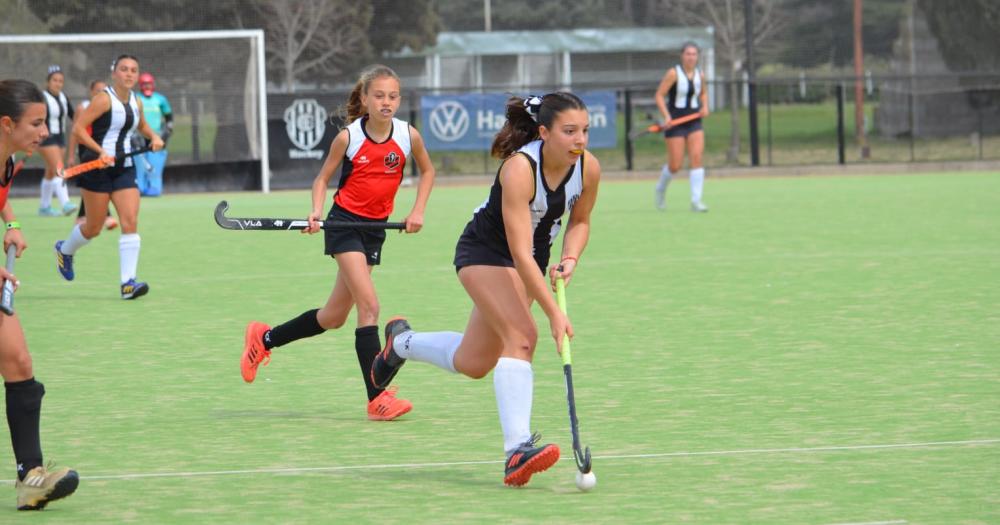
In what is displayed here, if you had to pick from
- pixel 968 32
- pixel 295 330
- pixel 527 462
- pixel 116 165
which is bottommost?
pixel 527 462

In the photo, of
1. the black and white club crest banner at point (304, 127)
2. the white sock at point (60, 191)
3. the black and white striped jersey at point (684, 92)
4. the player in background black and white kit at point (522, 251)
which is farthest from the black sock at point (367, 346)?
the black and white club crest banner at point (304, 127)

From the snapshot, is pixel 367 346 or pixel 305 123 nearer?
pixel 367 346

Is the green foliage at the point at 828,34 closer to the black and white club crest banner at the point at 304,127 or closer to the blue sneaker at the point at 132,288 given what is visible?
the black and white club crest banner at the point at 304,127

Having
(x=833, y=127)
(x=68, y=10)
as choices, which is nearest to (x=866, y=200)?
(x=833, y=127)

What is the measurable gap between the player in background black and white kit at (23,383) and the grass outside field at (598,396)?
0.12m

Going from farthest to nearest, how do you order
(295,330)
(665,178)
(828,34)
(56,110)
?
(828,34) → (56,110) → (665,178) → (295,330)

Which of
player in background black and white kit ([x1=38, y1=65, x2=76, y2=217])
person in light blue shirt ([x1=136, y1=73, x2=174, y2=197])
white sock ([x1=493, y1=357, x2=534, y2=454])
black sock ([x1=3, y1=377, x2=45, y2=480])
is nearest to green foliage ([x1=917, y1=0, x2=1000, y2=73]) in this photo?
person in light blue shirt ([x1=136, y1=73, x2=174, y2=197])

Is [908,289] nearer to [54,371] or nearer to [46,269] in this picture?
[54,371]

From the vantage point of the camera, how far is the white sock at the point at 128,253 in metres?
11.3

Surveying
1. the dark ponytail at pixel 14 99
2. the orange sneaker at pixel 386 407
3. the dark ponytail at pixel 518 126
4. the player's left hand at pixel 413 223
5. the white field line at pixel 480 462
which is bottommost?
the white field line at pixel 480 462

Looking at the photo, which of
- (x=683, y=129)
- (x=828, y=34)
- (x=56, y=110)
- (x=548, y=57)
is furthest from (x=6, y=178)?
(x=548, y=57)

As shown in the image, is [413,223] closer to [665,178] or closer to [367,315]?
[367,315]

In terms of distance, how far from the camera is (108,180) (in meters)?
11.3

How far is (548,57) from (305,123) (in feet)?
67.9
